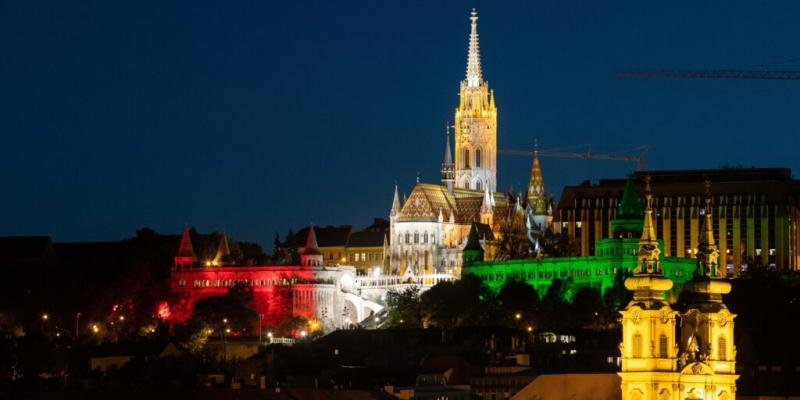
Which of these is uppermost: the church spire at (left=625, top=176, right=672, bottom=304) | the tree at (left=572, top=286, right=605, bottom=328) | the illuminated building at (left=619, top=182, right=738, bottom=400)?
the tree at (left=572, top=286, right=605, bottom=328)

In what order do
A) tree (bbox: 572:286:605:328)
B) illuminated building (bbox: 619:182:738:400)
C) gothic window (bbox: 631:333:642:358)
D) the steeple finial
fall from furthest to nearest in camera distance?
tree (bbox: 572:286:605:328)
the steeple finial
gothic window (bbox: 631:333:642:358)
illuminated building (bbox: 619:182:738:400)

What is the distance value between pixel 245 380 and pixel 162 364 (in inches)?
348

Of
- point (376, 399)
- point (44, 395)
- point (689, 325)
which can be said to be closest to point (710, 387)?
point (689, 325)

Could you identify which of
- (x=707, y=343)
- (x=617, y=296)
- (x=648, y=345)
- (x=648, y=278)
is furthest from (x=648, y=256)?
(x=617, y=296)

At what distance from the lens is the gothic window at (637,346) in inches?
3561

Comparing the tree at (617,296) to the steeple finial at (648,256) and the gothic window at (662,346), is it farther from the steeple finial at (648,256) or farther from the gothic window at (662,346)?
the gothic window at (662,346)

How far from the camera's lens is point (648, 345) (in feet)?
296

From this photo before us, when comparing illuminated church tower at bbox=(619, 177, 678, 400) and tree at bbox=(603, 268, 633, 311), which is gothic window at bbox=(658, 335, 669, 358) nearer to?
illuminated church tower at bbox=(619, 177, 678, 400)

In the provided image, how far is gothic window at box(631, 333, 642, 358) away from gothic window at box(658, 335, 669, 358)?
0.73m

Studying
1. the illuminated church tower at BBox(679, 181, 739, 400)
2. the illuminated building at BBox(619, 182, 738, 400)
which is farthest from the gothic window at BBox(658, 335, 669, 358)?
the illuminated church tower at BBox(679, 181, 739, 400)

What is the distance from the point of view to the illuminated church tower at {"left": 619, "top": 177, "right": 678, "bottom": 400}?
8962cm

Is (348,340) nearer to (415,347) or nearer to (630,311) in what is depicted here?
(415,347)

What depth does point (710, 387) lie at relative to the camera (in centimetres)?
8969

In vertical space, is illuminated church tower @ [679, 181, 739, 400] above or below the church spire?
below
